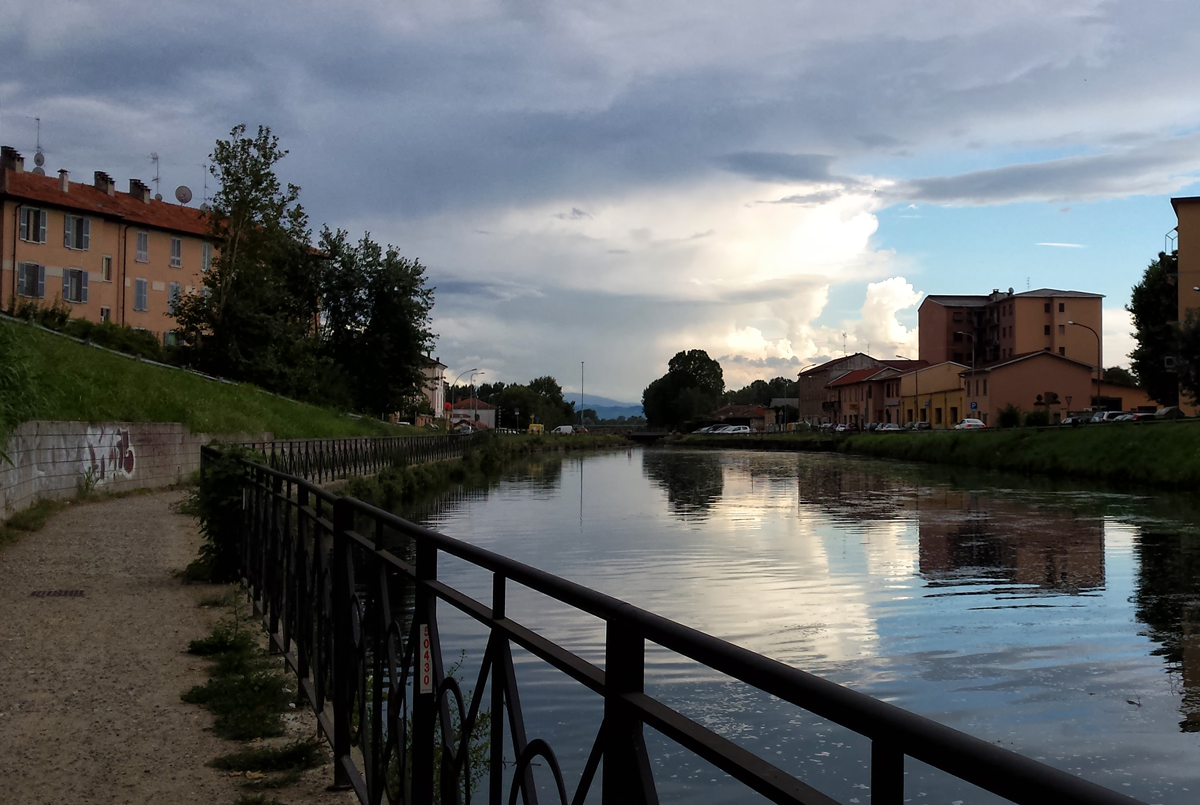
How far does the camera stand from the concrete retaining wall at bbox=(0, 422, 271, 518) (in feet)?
50.1

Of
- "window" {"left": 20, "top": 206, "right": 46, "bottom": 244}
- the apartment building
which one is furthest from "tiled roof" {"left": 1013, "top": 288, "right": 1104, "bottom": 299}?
"window" {"left": 20, "top": 206, "right": 46, "bottom": 244}

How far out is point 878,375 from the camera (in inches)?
4230

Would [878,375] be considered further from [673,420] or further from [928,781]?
[928,781]

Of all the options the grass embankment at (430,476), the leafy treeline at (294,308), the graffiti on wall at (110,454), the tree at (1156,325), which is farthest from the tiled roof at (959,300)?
the graffiti on wall at (110,454)

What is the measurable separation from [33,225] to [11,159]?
222 inches

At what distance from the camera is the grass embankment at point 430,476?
1104 inches

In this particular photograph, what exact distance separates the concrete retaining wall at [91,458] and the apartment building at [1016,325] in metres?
82.9

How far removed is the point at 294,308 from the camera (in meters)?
54.6

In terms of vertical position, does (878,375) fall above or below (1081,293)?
below

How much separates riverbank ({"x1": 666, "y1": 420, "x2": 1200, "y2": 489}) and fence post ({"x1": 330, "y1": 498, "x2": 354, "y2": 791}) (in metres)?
36.3

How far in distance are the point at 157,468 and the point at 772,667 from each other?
924 inches

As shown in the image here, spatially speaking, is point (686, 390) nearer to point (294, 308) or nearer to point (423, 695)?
point (294, 308)

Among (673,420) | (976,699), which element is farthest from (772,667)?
(673,420)

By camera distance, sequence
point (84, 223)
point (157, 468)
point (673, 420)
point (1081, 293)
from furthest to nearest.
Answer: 1. point (673, 420)
2. point (1081, 293)
3. point (84, 223)
4. point (157, 468)
